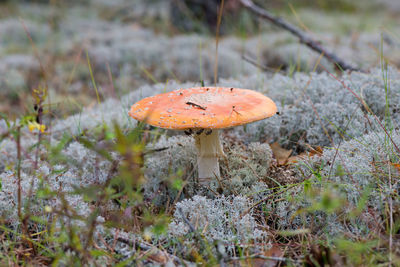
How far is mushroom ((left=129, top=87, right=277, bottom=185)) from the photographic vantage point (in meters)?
1.71

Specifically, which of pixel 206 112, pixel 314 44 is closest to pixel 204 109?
pixel 206 112

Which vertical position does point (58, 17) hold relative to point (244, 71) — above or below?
above

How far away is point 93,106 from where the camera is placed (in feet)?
14.1

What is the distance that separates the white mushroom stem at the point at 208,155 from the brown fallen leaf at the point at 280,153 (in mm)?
518

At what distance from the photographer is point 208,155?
224 centimetres

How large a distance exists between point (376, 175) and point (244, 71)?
364cm

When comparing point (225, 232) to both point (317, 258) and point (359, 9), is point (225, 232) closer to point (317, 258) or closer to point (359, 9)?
point (317, 258)

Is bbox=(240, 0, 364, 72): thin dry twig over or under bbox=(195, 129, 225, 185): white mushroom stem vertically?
over

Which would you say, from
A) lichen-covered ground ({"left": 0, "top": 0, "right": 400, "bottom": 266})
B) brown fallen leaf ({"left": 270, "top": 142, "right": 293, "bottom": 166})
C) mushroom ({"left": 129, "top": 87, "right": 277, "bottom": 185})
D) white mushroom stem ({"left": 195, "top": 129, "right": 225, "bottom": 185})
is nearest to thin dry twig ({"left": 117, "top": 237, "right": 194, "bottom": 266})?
lichen-covered ground ({"left": 0, "top": 0, "right": 400, "bottom": 266})

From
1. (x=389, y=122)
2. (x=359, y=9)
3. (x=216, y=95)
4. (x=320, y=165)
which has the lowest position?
(x=320, y=165)

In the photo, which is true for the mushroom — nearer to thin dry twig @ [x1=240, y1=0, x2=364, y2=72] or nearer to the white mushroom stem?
the white mushroom stem

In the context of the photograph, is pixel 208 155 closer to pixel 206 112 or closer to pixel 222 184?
pixel 222 184

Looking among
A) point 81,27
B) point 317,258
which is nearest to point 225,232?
point 317,258

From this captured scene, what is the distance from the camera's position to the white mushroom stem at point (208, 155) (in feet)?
7.19
